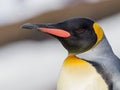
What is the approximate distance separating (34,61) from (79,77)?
5.78 ft

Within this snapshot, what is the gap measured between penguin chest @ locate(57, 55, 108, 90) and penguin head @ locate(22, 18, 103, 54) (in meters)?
0.03

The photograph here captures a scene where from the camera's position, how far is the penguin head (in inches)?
35.6

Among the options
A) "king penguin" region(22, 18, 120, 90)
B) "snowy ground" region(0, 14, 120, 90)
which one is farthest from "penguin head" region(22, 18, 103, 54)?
"snowy ground" region(0, 14, 120, 90)

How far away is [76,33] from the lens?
3.02 feet

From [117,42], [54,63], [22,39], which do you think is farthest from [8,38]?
[117,42]

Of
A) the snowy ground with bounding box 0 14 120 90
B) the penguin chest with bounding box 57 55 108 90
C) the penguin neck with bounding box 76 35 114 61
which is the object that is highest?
the penguin neck with bounding box 76 35 114 61

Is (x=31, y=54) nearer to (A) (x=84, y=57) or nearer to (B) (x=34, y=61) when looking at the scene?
(B) (x=34, y=61)

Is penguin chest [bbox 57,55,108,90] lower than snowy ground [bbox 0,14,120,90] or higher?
higher

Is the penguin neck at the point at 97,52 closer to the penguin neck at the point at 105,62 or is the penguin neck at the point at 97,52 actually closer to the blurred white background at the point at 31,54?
the penguin neck at the point at 105,62

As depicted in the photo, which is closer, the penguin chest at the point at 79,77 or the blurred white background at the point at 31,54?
the penguin chest at the point at 79,77

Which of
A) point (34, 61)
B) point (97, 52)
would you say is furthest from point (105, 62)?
point (34, 61)

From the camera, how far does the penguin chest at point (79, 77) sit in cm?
90

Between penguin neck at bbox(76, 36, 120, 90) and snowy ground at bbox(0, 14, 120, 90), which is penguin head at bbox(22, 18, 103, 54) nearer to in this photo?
penguin neck at bbox(76, 36, 120, 90)

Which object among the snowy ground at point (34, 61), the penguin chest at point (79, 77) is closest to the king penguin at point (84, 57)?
the penguin chest at point (79, 77)
